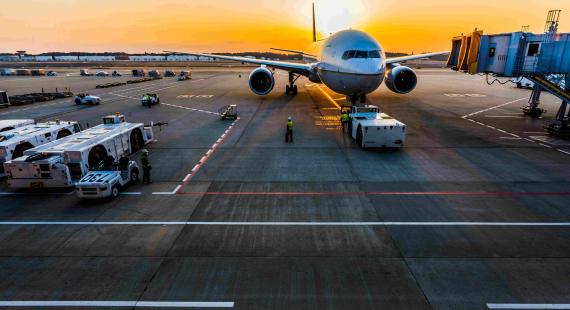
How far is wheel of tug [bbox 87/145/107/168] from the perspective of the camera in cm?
1623

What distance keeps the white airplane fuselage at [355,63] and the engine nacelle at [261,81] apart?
9.70 m

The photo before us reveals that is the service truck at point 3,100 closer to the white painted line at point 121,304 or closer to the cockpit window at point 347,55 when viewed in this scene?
the cockpit window at point 347,55

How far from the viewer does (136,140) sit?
21484mm

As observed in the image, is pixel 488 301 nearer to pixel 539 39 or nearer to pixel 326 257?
pixel 326 257

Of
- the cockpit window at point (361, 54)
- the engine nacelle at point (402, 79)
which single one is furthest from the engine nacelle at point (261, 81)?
the engine nacelle at point (402, 79)

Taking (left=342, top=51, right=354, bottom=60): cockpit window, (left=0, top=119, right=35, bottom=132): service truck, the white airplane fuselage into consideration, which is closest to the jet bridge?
the white airplane fuselage

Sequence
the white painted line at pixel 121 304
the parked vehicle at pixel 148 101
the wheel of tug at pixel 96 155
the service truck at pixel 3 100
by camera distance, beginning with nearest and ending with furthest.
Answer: the white painted line at pixel 121 304
the wheel of tug at pixel 96 155
the parked vehicle at pixel 148 101
the service truck at pixel 3 100

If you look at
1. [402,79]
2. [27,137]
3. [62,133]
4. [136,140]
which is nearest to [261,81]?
[402,79]

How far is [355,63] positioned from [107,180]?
69.2 feet

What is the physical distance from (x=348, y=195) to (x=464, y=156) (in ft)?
33.1

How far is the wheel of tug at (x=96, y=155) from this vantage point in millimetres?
16234

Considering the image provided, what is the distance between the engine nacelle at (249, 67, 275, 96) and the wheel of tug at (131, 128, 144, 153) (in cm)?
1953

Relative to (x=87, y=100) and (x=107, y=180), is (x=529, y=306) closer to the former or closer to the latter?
(x=107, y=180)

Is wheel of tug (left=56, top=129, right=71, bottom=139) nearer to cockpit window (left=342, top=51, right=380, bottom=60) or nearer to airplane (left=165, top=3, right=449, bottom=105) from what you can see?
airplane (left=165, top=3, right=449, bottom=105)
